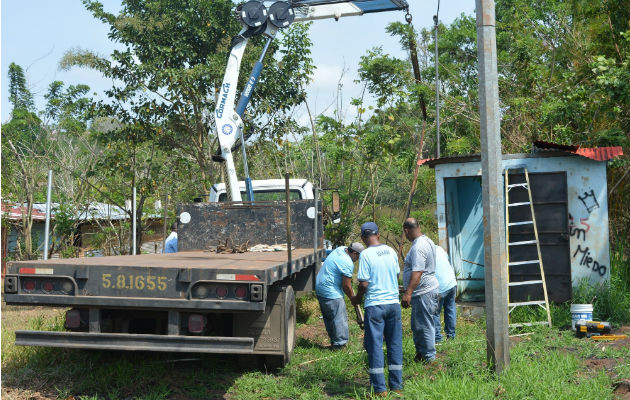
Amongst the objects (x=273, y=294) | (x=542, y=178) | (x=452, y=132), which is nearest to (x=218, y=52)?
(x=452, y=132)

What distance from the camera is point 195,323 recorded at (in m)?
5.66

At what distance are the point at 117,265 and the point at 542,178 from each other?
6836 mm

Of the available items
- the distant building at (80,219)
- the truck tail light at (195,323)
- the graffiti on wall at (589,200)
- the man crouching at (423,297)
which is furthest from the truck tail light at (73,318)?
the distant building at (80,219)

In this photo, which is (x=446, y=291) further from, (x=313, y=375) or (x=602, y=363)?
(x=313, y=375)

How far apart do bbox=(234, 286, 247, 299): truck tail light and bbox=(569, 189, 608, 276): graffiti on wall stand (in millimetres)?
6204

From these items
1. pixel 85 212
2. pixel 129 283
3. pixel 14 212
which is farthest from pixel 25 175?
pixel 129 283

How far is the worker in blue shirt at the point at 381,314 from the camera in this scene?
5.76 metres

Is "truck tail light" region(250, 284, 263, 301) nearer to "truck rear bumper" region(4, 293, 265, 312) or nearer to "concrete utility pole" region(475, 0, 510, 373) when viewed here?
"truck rear bumper" region(4, 293, 265, 312)

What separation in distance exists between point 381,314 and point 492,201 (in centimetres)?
154

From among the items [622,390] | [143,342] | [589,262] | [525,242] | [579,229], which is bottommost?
[622,390]

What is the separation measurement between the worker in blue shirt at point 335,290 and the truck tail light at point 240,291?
2.38m

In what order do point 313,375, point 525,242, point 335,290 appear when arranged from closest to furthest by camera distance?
point 313,375
point 335,290
point 525,242

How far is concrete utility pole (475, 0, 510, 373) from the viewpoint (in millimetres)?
6148

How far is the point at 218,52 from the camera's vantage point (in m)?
15.2
